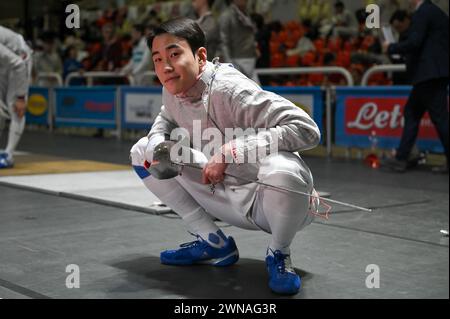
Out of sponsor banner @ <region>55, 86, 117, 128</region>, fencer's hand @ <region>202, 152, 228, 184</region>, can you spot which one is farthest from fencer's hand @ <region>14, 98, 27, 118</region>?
fencer's hand @ <region>202, 152, 228, 184</region>

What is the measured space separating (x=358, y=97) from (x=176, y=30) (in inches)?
230

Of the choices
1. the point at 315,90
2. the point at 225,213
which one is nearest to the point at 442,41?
the point at 315,90

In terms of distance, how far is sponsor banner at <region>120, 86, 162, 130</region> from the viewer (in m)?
10.7

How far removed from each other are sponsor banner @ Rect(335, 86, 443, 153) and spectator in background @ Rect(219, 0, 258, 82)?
1.13m

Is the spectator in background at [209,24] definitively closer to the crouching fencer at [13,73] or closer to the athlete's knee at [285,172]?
the crouching fencer at [13,73]

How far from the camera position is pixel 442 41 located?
7.23 m

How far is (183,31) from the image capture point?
297cm

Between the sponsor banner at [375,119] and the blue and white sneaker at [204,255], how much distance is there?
4.90 m

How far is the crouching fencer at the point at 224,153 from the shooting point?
9.43 ft

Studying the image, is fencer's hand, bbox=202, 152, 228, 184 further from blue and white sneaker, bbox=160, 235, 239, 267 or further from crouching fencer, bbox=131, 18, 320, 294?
blue and white sneaker, bbox=160, 235, 239, 267

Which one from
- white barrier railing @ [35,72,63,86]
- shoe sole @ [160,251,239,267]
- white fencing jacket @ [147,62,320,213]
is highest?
white fencing jacket @ [147,62,320,213]

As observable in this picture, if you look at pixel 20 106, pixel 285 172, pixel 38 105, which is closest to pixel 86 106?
pixel 38 105
